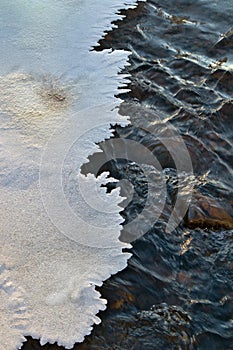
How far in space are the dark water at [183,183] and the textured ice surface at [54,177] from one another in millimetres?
88

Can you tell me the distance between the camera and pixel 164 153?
2.62 meters

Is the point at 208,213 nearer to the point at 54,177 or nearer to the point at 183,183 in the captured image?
the point at 183,183

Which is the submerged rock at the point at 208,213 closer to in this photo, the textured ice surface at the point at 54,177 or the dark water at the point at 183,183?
the dark water at the point at 183,183

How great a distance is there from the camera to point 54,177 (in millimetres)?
2412

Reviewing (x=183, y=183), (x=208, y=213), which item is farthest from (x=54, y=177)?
(x=208, y=213)

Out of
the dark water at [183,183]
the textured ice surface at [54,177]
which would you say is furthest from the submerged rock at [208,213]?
the textured ice surface at [54,177]

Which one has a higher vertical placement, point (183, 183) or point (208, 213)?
point (183, 183)

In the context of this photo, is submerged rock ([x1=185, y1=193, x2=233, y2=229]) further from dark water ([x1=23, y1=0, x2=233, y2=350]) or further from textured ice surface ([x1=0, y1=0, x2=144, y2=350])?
textured ice surface ([x1=0, y1=0, x2=144, y2=350])

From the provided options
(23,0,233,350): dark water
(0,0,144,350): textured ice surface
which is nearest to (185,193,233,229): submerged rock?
(23,0,233,350): dark water

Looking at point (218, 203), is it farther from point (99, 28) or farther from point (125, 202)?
point (99, 28)

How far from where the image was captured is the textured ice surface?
1.97 metres

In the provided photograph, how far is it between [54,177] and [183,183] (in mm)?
633

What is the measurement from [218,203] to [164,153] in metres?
0.41

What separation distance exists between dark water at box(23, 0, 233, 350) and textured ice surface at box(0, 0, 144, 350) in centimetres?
9
